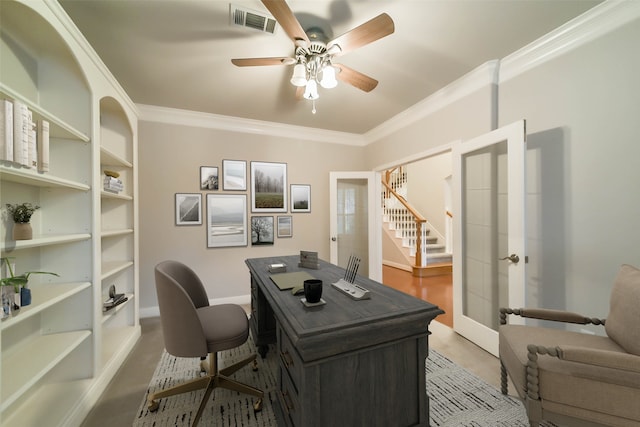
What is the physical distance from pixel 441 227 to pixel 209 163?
569 cm

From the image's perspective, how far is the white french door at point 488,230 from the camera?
6.55 feet

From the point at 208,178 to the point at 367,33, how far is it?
2.77 meters

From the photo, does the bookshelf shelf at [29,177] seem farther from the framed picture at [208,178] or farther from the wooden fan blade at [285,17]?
the framed picture at [208,178]

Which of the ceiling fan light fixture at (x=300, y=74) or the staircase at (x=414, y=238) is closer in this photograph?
the ceiling fan light fixture at (x=300, y=74)

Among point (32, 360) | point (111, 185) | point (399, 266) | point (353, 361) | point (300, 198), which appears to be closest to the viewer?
point (353, 361)

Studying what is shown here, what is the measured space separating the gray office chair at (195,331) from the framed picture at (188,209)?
1.61 metres

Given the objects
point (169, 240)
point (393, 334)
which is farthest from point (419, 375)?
Result: point (169, 240)

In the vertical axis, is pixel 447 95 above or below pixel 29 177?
above

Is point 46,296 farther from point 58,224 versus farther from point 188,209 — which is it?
point 188,209

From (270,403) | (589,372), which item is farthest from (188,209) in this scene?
(589,372)

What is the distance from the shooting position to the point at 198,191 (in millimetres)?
3414

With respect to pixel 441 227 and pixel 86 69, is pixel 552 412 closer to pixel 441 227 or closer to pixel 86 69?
pixel 86 69

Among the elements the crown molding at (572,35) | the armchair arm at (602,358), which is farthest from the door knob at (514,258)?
the crown molding at (572,35)

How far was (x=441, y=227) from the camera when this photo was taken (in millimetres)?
6398
